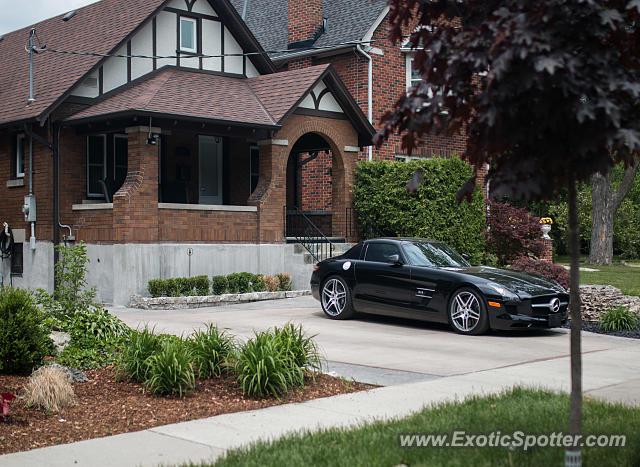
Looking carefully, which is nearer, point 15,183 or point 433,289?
point 433,289

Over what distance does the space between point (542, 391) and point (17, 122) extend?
14.6 meters

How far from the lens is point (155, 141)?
57.2 feet

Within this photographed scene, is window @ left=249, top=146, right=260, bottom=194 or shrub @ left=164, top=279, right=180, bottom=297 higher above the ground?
window @ left=249, top=146, right=260, bottom=194

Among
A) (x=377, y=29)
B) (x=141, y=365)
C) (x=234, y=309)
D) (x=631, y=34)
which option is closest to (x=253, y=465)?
(x=141, y=365)

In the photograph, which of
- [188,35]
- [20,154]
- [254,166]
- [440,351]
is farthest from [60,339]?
[254,166]

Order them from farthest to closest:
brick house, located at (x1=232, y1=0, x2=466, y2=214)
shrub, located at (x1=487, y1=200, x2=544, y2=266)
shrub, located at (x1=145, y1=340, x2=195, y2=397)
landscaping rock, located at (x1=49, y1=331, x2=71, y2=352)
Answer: brick house, located at (x1=232, y1=0, x2=466, y2=214) < shrub, located at (x1=487, y1=200, x2=544, y2=266) < landscaping rock, located at (x1=49, y1=331, x2=71, y2=352) < shrub, located at (x1=145, y1=340, x2=195, y2=397)

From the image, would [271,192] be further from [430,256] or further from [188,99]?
[430,256]

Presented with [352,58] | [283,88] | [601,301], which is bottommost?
[601,301]

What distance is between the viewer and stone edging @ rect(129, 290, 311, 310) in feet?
53.7

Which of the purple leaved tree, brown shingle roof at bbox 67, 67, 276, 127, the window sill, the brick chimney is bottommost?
the purple leaved tree

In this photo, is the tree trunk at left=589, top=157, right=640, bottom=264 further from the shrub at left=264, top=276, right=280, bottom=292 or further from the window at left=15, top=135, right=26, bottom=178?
the window at left=15, top=135, right=26, bottom=178

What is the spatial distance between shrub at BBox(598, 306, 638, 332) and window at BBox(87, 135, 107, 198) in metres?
12.2

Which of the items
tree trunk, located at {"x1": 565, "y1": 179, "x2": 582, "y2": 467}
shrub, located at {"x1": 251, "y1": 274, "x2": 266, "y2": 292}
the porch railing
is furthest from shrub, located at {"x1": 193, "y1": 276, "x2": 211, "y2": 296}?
tree trunk, located at {"x1": 565, "y1": 179, "x2": 582, "y2": 467}

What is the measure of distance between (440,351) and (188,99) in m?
10.3
